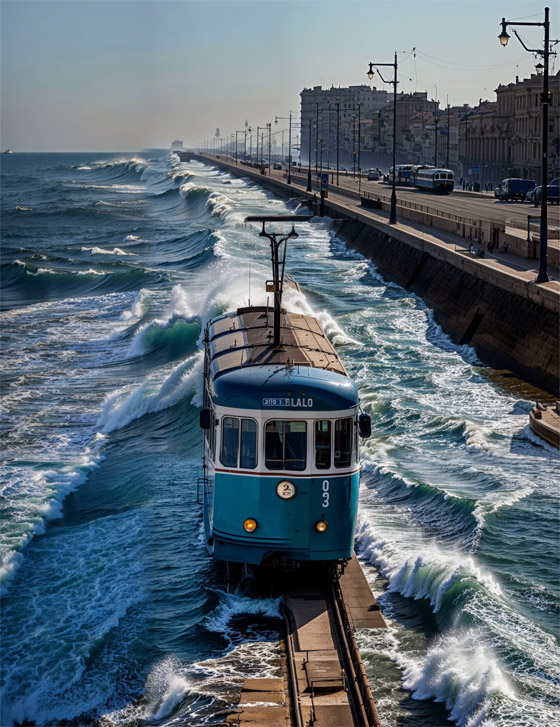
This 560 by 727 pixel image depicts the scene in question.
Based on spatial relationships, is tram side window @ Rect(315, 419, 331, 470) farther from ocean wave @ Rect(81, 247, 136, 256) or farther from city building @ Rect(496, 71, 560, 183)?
city building @ Rect(496, 71, 560, 183)

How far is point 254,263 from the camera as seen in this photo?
2122 inches

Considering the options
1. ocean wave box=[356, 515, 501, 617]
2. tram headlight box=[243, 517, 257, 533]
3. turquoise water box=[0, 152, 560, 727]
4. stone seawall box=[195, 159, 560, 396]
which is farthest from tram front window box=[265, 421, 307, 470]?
stone seawall box=[195, 159, 560, 396]

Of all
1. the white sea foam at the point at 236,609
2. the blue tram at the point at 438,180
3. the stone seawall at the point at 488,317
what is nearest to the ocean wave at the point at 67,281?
the stone seawall at the point at 488,317

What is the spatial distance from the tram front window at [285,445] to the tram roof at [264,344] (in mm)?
873

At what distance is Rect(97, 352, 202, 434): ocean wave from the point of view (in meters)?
26.3

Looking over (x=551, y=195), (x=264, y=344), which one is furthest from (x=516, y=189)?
(x=264, y=344)

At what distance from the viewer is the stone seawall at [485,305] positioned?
95.6 ft

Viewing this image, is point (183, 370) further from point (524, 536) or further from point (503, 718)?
point (503, 718)

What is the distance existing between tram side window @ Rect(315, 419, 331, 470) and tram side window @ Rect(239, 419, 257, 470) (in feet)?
2.43

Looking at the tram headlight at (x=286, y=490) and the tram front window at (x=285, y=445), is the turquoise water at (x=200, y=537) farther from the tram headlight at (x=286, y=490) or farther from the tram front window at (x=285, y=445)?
the tram front window at (x=285, y=445)

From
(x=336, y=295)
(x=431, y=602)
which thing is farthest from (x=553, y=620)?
(x=336, y=295)

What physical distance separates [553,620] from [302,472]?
3.82 meters

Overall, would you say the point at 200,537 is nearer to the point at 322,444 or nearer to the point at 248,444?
the point at 248,444

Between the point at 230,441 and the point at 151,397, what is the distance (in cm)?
1392
